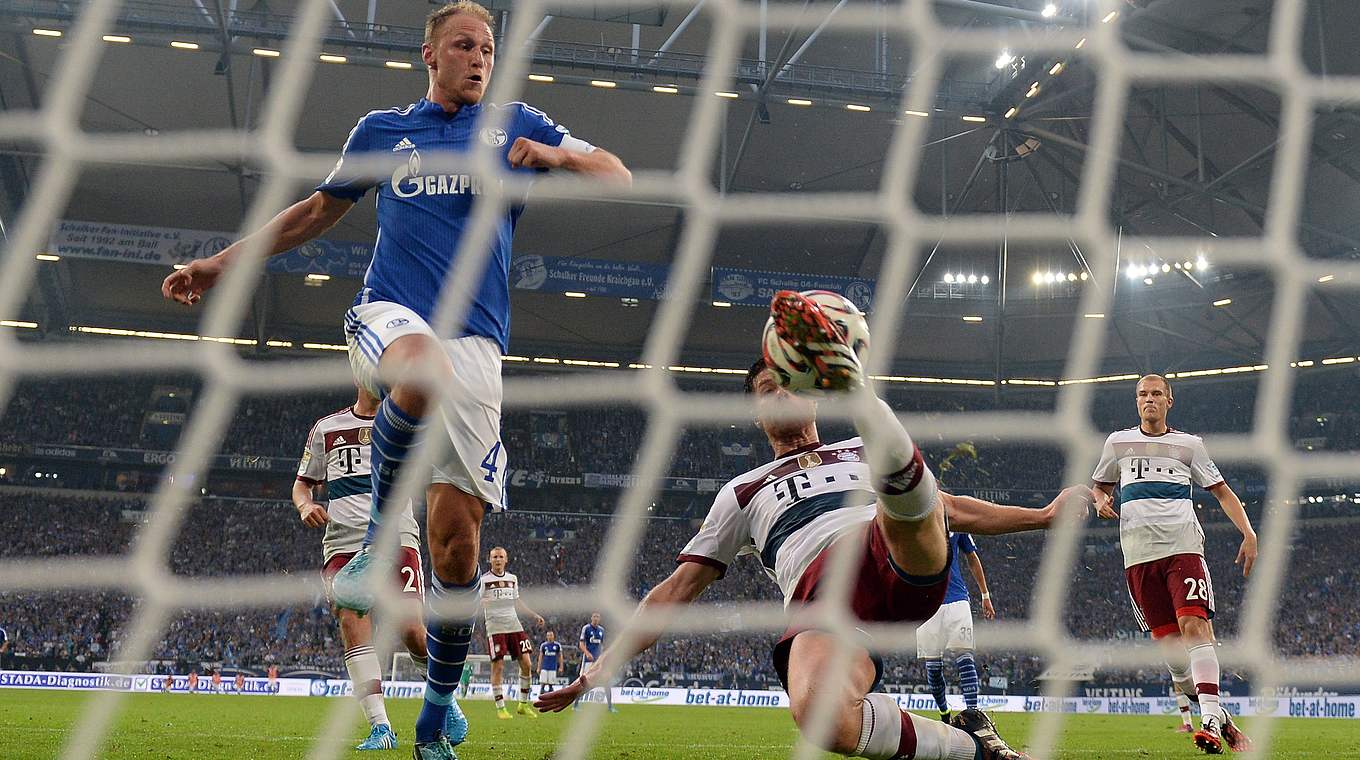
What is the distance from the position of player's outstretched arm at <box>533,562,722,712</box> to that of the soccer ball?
97 centimetres

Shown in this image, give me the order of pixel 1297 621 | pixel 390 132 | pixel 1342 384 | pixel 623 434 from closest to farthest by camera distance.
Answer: pixel 390 132
pixel 1297 621
pixel 1342 384
pixel 623 434

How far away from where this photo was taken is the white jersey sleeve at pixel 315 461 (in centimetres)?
569

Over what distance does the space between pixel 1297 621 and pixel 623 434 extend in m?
14.8

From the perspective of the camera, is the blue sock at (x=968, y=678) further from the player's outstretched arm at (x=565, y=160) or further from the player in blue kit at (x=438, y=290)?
the player's outstretched arm at (x=565, y=160)

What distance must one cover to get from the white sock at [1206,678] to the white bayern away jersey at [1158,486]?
1.68 ft

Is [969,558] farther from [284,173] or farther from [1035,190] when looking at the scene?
[1035,190]

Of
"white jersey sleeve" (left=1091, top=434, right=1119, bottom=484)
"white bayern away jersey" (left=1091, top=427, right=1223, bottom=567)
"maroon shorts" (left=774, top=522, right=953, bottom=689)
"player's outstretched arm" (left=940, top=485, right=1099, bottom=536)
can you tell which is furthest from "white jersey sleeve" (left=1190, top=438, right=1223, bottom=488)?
"maroon shorts" (left=774, top=522, right=953, bottom=689)

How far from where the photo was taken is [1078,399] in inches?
125

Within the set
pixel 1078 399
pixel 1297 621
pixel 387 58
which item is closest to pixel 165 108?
pixel 387 58

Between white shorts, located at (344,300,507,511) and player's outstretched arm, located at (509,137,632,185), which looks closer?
player's outstretched arm, located at (509,137,632,185)

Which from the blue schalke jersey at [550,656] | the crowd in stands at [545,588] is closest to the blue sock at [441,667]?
the blue schalke jersey at [550,656]

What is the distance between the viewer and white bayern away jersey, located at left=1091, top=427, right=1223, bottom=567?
5.69 metres

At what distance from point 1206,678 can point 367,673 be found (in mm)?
4026

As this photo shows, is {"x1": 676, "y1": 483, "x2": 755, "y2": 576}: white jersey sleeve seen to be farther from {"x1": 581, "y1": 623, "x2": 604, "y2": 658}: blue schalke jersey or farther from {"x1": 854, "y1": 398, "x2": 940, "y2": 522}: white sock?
{"x1": 581, "y1": 623, "x2": 604, "y2": 658}: blue schalke jersey
